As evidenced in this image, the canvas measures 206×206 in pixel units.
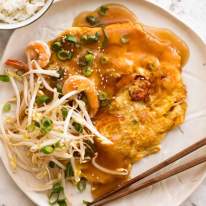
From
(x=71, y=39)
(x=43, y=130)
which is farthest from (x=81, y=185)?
(x=71, y=39)

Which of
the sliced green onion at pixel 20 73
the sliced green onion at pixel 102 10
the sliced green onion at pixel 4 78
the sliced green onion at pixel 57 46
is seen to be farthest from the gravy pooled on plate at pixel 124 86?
the sliced green onion at pixel 4 78

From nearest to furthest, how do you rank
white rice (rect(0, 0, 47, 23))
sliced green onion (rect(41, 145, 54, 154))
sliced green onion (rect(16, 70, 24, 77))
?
sliced green onion (rect(41, 145, 54, 154)), white rice (rect(0, 0, 47, 23)), sliced green onion (rect(16, 70, 24, 77))

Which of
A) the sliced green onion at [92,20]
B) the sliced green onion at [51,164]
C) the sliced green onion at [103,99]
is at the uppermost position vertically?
the sliced green onion at [92,20]

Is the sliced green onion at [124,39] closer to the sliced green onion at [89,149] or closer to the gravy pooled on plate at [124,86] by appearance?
the gravy pooled on plate at [124,86]

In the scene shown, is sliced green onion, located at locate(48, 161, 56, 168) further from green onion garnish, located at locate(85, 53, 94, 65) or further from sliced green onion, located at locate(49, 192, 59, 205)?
green onion garnish, located at locate(85, 53, 94, 65)

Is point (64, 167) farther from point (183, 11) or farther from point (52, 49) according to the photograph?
point (183, 11)

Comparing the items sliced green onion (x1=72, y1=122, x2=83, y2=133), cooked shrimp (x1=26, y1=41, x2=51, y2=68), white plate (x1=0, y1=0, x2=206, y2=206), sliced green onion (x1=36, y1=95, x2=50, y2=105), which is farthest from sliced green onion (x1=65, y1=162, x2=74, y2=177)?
cooked shrimp (x1=26, y1=41, x2=51, y2=68)

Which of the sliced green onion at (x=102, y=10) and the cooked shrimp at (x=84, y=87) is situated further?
the sliced green onion at (x=102, y=10)
